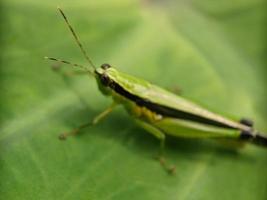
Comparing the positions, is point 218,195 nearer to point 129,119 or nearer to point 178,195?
point 178,195

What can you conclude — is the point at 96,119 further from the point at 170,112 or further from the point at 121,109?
the point at 170,112

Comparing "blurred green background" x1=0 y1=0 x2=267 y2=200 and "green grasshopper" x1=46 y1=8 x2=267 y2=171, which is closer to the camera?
"blurred green background" x1=0 y1=0 x2=267 y2=200

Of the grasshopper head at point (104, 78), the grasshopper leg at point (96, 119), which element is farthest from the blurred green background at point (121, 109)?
the grasshopper head at point (104, 78)

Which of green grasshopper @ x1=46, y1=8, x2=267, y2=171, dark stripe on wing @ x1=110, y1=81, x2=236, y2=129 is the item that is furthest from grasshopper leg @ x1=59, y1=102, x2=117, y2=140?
dark stripe on wing @ x1=110, y1=81, x2=236, y2=129

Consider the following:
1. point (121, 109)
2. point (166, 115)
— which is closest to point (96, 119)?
point (121, 109)

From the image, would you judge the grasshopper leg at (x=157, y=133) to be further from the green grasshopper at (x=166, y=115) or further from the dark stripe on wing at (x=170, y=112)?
the dark stripe on wing at (x=170, y=112)

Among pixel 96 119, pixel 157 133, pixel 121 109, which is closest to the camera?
pixel 96 119

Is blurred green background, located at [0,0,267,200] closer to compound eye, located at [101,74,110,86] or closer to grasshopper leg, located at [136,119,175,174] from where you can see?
grasshopper leg, located at [136,119,175,174]
